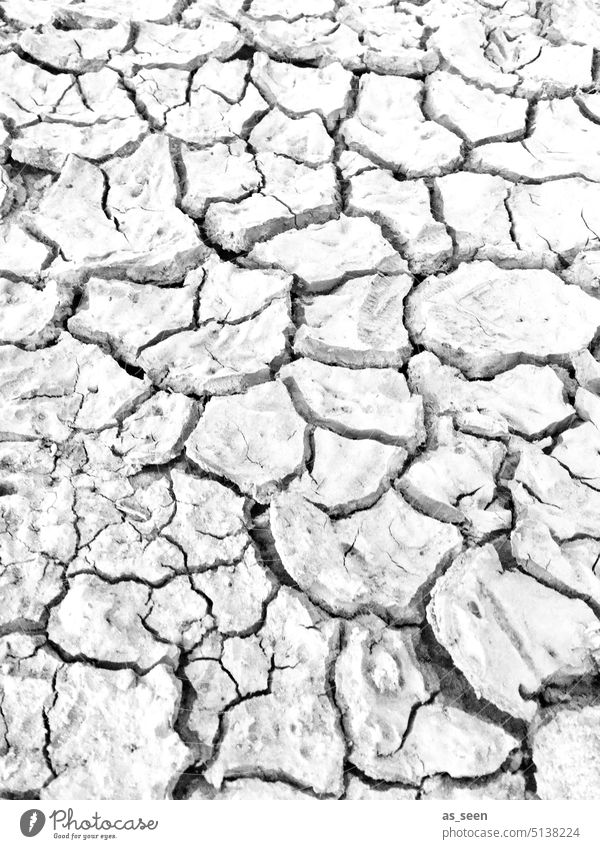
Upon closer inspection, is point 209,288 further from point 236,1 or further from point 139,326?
point 236,1

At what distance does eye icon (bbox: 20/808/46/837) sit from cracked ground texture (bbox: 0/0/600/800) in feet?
0.11

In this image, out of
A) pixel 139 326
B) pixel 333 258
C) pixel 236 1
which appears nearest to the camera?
pixel 139 326

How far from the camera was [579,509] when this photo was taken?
169 cm

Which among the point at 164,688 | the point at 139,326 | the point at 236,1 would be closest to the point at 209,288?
the point at 139,326

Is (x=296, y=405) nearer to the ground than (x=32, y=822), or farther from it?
farther from it

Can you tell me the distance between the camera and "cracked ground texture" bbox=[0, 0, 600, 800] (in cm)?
142

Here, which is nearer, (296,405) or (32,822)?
(32,822)

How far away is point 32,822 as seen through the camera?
4.32 feet

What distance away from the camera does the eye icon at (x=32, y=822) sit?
131 centimetres

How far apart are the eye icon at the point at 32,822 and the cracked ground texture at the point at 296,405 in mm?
35

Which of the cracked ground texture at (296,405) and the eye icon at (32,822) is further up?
the cracked ground texture at (296,405)

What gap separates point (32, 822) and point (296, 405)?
1014mm

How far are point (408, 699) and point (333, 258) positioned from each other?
4.00ft

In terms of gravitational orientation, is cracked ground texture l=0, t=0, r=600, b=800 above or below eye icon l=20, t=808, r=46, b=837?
above
